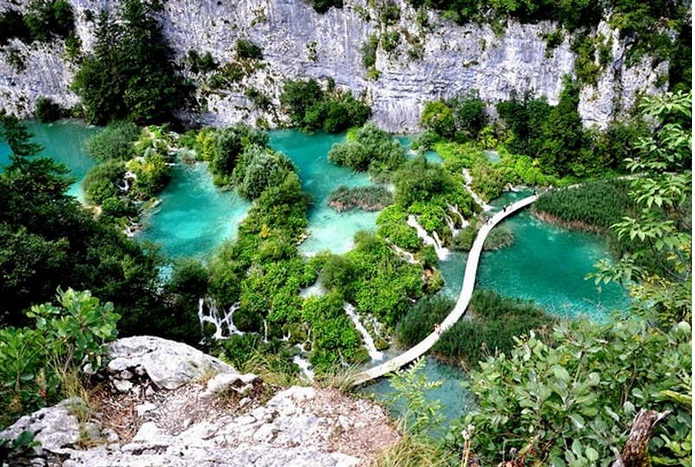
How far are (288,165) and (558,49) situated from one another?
43.1ft

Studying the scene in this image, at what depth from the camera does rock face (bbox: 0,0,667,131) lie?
85.8 feet

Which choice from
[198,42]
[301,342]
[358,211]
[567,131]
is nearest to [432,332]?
[301,342]

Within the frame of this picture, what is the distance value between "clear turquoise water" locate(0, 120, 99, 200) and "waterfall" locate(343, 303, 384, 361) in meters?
14.9

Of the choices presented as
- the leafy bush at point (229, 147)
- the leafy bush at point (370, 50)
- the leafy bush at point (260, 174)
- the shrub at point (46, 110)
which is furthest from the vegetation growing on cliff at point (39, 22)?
the leafy bush at point (370, 50)

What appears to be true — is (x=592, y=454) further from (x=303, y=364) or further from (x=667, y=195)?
(x=303, y=364)

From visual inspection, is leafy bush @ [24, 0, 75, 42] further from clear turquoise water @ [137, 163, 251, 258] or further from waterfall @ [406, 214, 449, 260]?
waterfall @ [406, 214, 449, 260]

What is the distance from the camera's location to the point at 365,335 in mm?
17734

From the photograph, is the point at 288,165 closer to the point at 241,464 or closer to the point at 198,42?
the point at 198,42

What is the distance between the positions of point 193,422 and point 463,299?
1384cm

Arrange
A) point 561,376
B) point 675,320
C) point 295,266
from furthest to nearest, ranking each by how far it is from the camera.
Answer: point 295,266 < point 675,320 < point 561,376

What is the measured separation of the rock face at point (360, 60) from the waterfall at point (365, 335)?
47.6ft

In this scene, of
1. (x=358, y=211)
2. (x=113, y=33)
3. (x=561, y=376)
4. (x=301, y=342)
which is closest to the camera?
(x=561, y=376)

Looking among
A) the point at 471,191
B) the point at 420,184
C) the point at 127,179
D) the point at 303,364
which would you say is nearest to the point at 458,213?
the point at 420,184

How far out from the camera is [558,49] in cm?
2620
